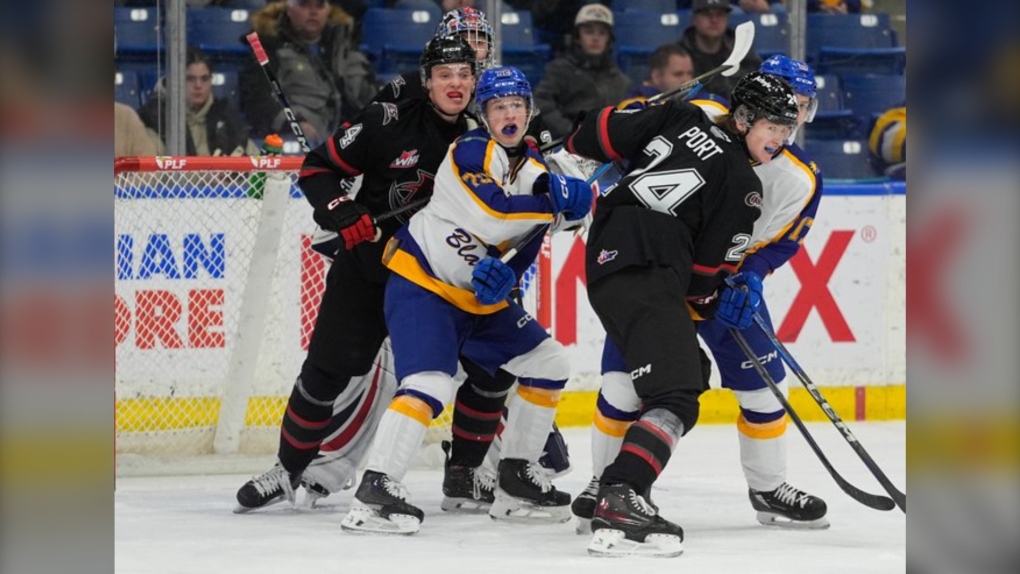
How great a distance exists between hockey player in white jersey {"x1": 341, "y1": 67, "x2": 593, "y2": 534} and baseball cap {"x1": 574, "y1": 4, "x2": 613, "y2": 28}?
2298mm

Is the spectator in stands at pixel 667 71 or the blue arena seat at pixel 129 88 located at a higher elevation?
the spectator in stands at pixel 667 71

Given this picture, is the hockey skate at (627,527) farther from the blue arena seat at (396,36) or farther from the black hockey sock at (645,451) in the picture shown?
the blue arena seat at (396,36)

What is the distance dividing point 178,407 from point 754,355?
1911mm

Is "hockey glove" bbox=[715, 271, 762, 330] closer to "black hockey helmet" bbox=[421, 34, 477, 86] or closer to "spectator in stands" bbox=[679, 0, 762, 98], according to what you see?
"black hockey helmet" bbox=[421, 34, 477, 86]

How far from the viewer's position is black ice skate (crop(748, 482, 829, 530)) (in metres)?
3.28

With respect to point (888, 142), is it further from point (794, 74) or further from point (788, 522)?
point (788, 522)

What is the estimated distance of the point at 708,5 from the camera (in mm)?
5621

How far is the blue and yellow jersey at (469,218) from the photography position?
121 inches

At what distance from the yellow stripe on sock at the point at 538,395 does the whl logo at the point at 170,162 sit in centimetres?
145

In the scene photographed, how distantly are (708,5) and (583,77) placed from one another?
675 millimetres

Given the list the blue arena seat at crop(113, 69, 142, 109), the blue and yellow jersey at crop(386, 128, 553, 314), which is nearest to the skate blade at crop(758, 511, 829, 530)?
the blue and yellow jersey at crop(386, 128, 553, 314)

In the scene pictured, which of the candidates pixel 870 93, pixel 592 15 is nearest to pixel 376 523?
pixel 592 15

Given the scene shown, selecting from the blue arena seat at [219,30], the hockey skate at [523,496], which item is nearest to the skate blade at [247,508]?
the hockey skate at [523,496]
